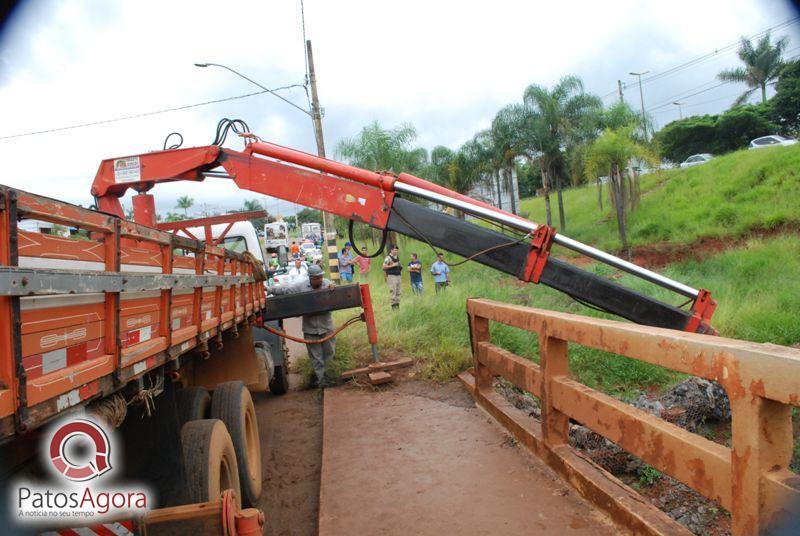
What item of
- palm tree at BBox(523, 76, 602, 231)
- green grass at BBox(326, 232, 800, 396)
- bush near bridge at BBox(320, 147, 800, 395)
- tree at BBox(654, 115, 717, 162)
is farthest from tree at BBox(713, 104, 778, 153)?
green grass at BBox(326, 232, 800, 396)

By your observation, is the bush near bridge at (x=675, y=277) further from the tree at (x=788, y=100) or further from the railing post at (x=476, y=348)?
the tree at (x=788, y=100)

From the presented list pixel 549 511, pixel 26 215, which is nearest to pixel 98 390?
pixel 26 215

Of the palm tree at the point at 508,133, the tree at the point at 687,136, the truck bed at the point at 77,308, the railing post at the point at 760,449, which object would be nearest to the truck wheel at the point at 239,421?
the truck bed at the point at 77,308

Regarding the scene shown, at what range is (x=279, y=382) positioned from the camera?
723 centimetres

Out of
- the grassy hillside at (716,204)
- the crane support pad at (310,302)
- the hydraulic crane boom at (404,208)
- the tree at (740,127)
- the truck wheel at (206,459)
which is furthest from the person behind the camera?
the tree at (740,127)

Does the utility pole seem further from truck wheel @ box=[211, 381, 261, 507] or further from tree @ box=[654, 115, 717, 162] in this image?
tree @ box=[654, 115, 717, 162]

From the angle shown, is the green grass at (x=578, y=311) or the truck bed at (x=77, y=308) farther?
the green grass at (x=578, y=311)

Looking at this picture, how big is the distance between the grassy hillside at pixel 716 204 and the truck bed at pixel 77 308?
18383 millimetres

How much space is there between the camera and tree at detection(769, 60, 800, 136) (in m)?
32.8

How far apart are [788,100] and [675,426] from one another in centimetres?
3986

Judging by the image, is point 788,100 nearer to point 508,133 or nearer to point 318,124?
point 508,133

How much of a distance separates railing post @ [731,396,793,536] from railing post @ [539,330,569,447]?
162 centimetres

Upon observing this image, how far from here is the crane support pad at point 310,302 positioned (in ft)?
22.0

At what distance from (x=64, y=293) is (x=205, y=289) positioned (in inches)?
74.3
